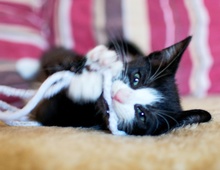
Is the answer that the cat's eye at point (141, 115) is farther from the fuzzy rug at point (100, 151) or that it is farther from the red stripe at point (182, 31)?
the red stripe at point (182, 31)

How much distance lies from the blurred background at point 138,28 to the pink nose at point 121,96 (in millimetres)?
620

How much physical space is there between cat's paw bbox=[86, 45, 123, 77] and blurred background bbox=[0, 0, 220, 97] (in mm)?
465

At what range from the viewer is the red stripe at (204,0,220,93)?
4.63 feet

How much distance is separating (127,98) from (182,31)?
0.70m

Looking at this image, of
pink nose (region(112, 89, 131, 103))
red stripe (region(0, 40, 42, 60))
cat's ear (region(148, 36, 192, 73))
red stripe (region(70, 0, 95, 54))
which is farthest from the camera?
red stripe (region(70, 0, 95, 54))

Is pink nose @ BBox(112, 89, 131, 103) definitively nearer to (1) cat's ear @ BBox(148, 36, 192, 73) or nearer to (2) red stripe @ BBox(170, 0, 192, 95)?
(1) cat's ear @ BBox(148, 36, 192, 73)

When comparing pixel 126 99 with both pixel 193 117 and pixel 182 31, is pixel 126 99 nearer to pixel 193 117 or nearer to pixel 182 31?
pixel 193 117

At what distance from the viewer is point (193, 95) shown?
4.84 ft

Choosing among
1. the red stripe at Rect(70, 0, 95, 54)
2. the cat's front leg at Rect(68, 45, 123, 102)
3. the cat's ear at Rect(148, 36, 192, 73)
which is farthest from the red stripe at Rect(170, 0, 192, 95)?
the cat's front leg at Rect(68, 45, 123, 102)

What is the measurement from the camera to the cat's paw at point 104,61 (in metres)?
0.92

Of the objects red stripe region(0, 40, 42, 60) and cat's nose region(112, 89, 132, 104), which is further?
red stripe region(0, 40, 42, 60)

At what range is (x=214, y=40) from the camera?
4.72ft

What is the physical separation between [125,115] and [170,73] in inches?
9.0

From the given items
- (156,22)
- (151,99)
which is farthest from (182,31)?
(151,99)
